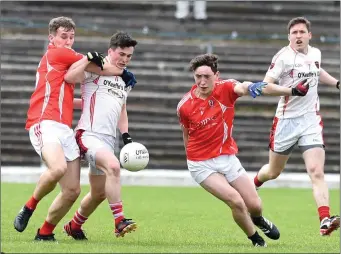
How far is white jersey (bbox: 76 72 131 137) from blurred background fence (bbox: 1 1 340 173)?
9.75 m

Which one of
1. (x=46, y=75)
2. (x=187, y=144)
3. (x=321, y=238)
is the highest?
(x=46, y=75)

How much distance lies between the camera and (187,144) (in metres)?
8.66

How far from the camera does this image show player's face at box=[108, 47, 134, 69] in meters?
8.69

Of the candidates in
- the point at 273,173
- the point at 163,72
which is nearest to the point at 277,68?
the point at 273,173

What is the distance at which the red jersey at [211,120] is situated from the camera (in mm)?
8477

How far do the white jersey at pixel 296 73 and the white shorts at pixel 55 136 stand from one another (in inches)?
97.2

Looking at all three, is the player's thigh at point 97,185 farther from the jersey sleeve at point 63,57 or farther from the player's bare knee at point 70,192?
the jersey sleeve at point 63,57

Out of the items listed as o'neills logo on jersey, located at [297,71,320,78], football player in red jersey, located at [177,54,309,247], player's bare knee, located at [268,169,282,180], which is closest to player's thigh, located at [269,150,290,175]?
player's bare knee, located at [268,169,282,180]

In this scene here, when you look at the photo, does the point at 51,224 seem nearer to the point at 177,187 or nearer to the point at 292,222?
the point at 292,222

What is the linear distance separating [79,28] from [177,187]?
18.4ft

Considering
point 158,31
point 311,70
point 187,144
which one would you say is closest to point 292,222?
point 311,70

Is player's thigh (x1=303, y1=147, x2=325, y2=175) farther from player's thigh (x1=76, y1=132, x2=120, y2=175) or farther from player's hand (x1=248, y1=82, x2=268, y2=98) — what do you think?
player's thigh (x1=76, y1=132, x2=120, y2=175)

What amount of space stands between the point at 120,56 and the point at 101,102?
0.46 meters

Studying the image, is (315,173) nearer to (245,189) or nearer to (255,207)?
(255,207)
